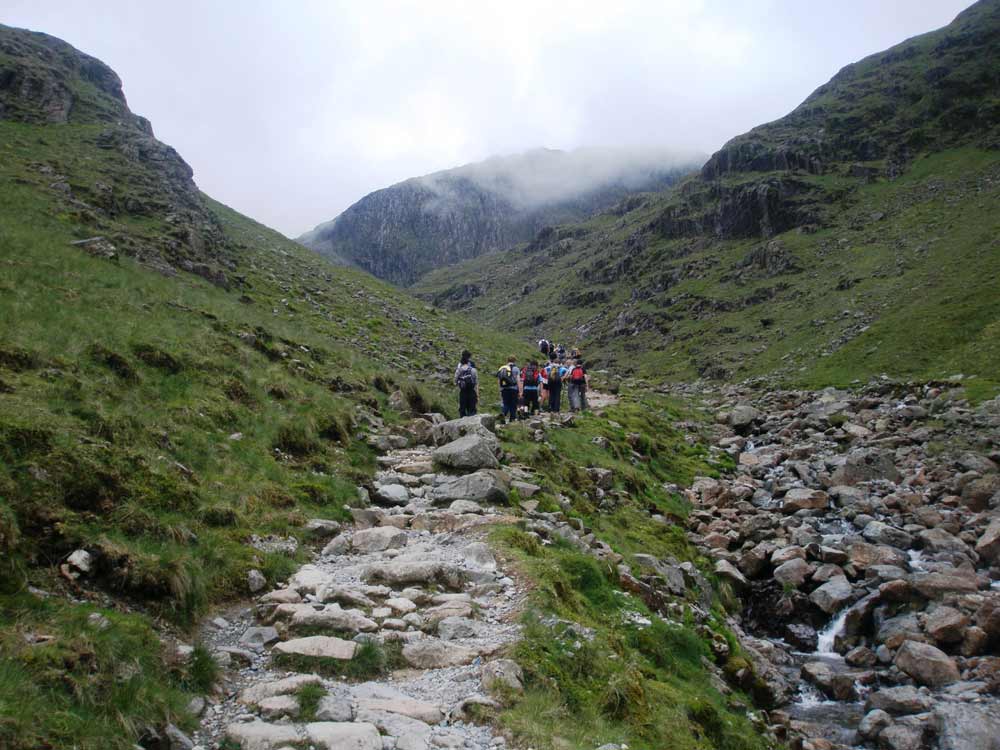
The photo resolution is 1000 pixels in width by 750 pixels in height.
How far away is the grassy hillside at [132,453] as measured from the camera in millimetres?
5469

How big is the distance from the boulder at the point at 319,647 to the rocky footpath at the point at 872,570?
8155mm

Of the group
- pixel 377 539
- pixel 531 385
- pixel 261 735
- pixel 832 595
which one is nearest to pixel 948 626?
pixel 832 595

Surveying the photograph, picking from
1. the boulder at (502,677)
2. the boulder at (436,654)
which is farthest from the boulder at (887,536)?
the boulder at (436,654)

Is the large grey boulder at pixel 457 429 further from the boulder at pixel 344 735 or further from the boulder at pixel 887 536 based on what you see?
the boulder at pixel 887 536

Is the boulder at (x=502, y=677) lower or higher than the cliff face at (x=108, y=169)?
lower

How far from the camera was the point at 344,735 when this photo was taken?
5.62 metres

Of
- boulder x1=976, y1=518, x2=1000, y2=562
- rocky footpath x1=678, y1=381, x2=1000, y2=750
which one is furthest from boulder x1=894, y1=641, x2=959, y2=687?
boulder x1=976, y1=518, x2=1000, y2=562

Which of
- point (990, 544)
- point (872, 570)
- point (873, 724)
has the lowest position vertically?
point (873, 724)

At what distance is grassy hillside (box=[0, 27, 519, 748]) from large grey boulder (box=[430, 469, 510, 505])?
201cm

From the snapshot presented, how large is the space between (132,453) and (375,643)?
5442 millimetres

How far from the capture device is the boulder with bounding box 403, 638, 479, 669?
24.4ft

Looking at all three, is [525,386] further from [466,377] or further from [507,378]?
[466,377]

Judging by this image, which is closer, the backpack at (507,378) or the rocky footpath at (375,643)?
the rocky footpath at (375,643)

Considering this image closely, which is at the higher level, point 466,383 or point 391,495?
point 466,383
